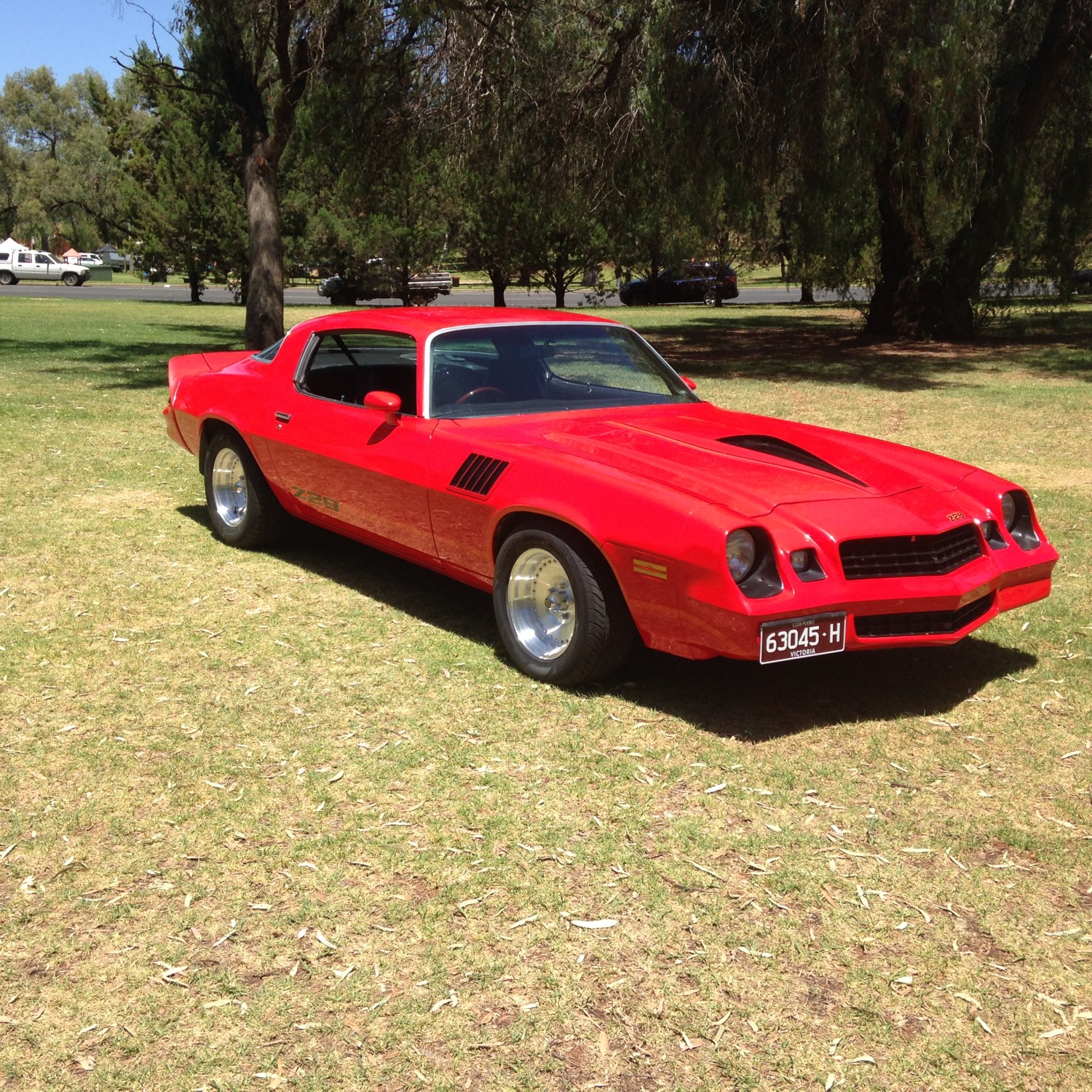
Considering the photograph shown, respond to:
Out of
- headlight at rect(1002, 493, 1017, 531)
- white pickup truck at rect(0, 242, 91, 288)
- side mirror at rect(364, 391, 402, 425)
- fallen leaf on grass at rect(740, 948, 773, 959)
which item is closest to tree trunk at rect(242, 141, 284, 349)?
side mirror at rect(364, 391, 402, 425)

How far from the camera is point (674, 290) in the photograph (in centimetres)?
4372

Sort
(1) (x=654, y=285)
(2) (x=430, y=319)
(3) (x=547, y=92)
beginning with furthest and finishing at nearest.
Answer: (1) (x=654, y=285) → (3) (x=547, y=92) → (2) (x=430, y=319)

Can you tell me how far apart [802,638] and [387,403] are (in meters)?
2.34

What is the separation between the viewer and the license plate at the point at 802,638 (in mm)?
4398

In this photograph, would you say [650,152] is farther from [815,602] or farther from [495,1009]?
[495,1009]

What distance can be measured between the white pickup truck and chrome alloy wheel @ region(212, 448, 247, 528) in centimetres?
5267

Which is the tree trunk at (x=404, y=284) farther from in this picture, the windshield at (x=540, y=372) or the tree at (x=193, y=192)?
the windshield at (x=540, y=372)

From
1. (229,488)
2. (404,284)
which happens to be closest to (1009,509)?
(229,488)

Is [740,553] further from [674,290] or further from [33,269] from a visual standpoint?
[33,269]

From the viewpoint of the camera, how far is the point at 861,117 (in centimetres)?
1587

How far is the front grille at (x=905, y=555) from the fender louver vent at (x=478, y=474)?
1.50m

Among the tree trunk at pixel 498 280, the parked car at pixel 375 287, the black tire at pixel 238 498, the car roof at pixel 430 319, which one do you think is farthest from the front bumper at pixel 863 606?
the parked car at pixel 375 287

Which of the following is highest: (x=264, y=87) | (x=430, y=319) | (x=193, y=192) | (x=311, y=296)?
(x=264, y=87)

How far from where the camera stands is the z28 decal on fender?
6.39 m
